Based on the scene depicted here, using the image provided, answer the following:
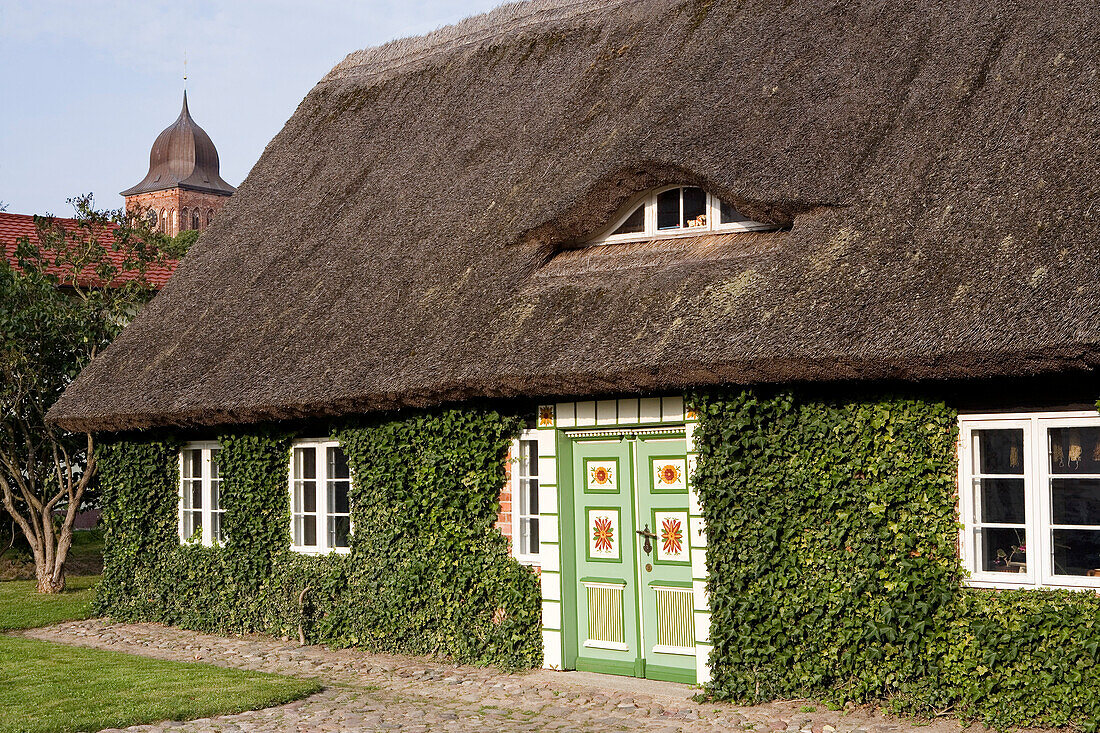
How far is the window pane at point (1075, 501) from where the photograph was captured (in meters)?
7.50

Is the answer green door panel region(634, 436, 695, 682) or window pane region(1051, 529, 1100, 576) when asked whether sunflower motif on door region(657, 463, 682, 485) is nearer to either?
green door panel region(634, 436, 695, 682)

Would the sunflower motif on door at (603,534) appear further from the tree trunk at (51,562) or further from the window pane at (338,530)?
the tree trunk at (51,562)

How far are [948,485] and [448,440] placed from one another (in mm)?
4277

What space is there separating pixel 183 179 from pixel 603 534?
7204 centimetres

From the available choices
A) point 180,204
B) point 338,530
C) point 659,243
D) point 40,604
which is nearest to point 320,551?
point 338,530

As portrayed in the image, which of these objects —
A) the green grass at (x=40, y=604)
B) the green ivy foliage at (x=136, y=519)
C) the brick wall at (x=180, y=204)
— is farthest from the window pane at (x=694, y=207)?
the brick wall at (x=180, y=204)

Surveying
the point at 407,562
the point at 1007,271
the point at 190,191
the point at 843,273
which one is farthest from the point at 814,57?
the point at 190,191

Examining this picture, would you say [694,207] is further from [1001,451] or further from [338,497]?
[338,497]

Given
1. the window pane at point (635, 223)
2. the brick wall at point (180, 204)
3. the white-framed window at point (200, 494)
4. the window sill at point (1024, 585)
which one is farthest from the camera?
the brick wall at point (180, 204)

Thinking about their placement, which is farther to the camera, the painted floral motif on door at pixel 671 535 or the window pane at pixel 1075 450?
the painted floral motif on door at pixel 671 535

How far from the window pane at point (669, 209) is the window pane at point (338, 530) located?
4183mm

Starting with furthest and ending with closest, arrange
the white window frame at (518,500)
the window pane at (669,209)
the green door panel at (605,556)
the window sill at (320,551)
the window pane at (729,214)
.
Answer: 1. the window sill at (320,551)
2. the window pane at (669,209)
3. the white window frame at (518,500)
4. the window pane at (729,214)
5. the green door panel at (605,556)

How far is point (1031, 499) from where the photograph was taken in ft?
A: 25.2

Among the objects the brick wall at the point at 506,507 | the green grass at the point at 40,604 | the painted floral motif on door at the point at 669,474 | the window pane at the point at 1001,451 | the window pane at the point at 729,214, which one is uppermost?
the window pane at the point at 729,214
